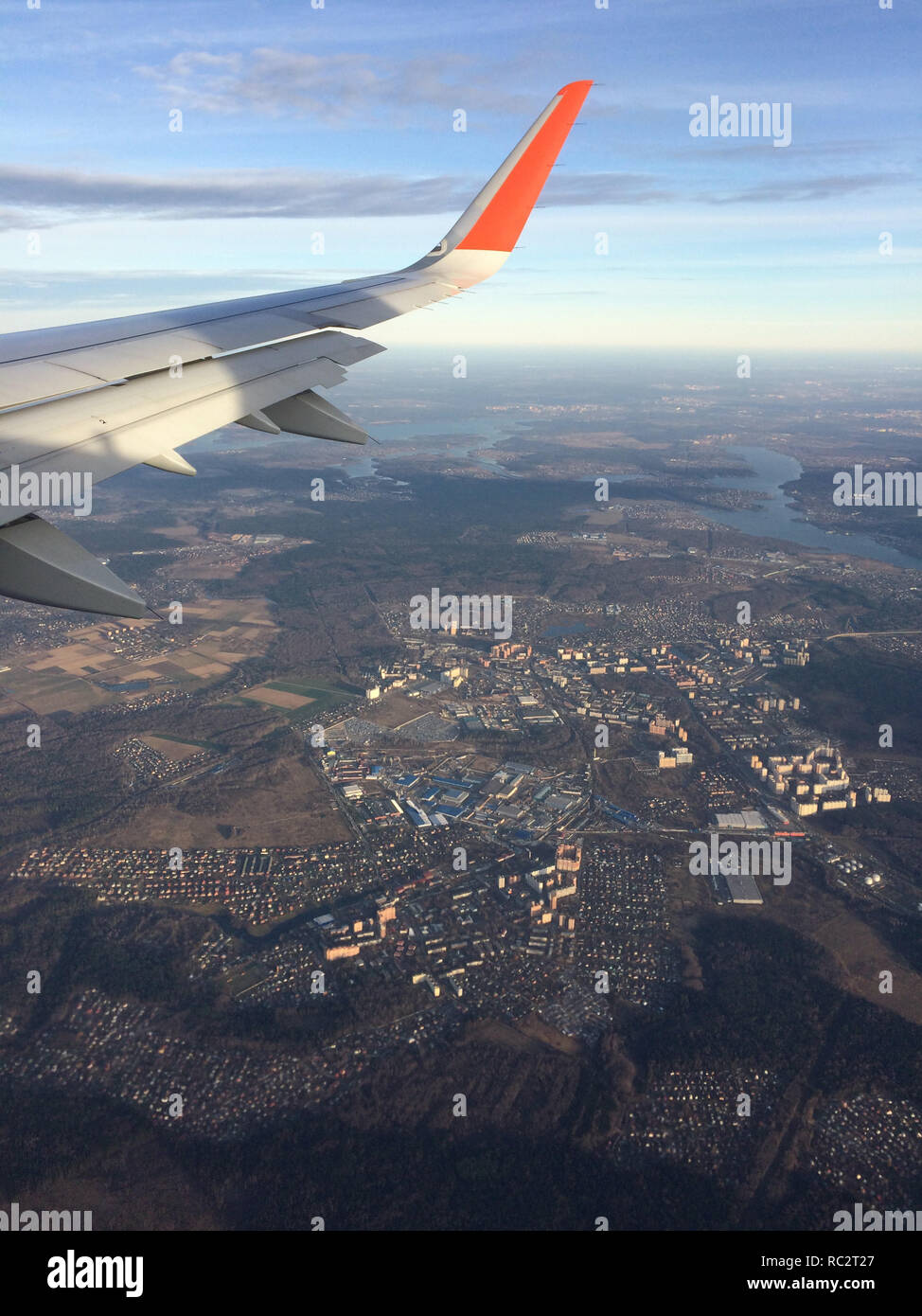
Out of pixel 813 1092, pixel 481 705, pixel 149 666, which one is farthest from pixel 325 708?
pixel 813 1092

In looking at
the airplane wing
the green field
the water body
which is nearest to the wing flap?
the airplane wing

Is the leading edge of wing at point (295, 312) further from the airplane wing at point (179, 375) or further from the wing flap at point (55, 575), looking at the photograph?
the wing flap at point (55, 575)

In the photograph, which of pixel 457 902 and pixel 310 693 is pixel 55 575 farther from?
pixel 310 693

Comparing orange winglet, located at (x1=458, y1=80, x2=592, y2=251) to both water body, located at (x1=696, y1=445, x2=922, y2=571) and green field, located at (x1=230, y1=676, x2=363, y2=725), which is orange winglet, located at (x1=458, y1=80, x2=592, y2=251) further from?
water body, located at (x1=696, y1=445, x2=922, y2=571)

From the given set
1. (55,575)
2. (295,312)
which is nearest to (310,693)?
(295,312)

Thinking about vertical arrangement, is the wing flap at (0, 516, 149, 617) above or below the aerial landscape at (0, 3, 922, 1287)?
above

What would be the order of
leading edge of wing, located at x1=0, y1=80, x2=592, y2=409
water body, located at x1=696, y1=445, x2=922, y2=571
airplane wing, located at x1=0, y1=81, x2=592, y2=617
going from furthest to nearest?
water body, located at x1=696, y1=445, x2=922, y2=571, leading edge of wing, located at x1=0, y1=80, x2=592, y2=409, airplane wing, located at x1=0, y1=81, x2=592, y2=617

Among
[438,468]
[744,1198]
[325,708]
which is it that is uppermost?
[438,468]
